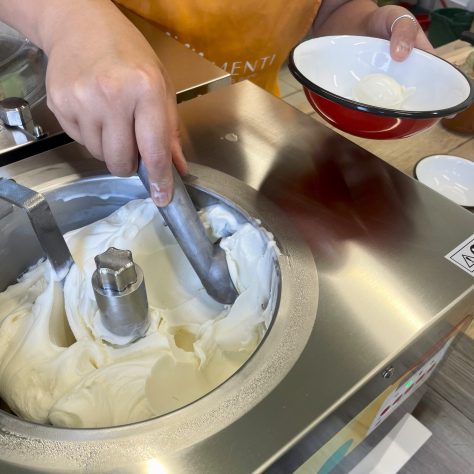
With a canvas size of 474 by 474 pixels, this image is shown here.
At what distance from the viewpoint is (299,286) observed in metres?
0.47

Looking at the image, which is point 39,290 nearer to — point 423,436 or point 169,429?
point 169,429

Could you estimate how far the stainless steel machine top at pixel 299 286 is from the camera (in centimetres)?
36

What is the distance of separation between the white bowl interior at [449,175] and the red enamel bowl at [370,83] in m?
0.19

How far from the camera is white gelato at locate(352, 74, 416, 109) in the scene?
2.18 ft

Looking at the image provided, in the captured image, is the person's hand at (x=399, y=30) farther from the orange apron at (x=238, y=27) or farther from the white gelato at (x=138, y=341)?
the white gelato at (x=138, y=341)

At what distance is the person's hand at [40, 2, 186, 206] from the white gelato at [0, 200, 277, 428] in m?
0.11

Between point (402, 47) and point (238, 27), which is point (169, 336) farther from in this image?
point (238, 27)

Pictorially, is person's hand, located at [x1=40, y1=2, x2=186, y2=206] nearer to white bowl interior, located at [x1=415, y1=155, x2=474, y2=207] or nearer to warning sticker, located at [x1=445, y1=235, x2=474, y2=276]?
warning sticker, located at [x1=445, y1=235, x2=474, y2=276]

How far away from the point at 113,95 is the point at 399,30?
18.6 inches

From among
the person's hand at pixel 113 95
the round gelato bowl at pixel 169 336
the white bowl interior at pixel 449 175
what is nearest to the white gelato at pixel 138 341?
the round gelato bowl at pixel 169 336

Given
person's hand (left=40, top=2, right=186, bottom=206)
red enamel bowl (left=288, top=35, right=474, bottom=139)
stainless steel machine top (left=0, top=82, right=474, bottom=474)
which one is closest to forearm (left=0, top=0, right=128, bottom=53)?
person's hand (left=40, top=2, right=186, bottom=206)

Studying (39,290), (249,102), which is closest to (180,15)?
(249,102)

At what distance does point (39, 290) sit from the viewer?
1.85ft

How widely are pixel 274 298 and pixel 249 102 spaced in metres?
0.33
